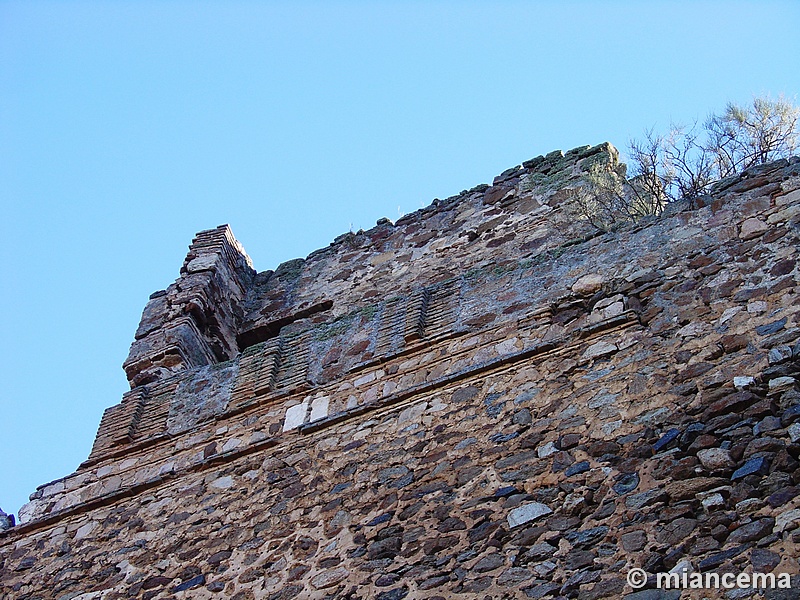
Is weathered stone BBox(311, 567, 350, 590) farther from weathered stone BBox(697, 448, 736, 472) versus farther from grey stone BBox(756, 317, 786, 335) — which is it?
grey stone BBox(756, 317, 786, 335)

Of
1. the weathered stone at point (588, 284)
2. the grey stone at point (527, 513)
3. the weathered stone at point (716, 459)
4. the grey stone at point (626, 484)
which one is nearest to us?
the weathered stone at point (716, 459)

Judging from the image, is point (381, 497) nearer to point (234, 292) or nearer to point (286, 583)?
point (286, 583)

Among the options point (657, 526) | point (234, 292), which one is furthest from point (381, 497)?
point (234, 292)

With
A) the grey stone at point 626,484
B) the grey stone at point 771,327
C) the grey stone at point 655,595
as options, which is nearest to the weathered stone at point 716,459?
the grey stone at point 626,484

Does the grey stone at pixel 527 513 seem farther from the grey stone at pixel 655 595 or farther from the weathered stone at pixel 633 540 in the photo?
the grey stone at pixel 655 595

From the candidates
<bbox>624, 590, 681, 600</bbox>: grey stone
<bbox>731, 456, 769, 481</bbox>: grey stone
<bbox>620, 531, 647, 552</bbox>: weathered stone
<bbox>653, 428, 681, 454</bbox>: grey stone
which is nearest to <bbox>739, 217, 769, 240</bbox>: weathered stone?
<bbox>653, 428, 681, 454</bbox>: grey stone

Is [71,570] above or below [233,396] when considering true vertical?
below

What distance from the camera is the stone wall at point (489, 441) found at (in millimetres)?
4621

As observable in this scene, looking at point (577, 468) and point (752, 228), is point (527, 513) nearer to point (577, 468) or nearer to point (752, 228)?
point (577, 468)

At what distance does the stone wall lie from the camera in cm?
462

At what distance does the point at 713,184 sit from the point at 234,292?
14.8 ft

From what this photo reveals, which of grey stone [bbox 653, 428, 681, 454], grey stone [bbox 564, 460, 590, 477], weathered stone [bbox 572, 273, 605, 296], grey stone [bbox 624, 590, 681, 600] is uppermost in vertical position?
weathered stone [bbox 572, 273, 605, 296]

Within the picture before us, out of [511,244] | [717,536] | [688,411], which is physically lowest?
[717,536]

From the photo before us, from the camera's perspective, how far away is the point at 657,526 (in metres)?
4.50
